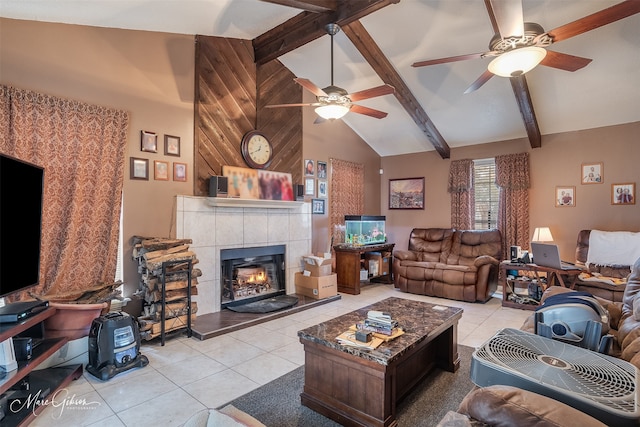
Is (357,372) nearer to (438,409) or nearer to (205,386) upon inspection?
(438,409)

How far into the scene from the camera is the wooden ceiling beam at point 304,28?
3.36 meters

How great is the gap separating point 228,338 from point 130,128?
2436 mm

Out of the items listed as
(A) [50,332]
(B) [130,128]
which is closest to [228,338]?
(A) [50,332]

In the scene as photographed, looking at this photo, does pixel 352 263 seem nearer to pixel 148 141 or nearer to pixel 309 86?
pixel 309 86

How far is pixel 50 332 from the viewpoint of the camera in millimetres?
2516

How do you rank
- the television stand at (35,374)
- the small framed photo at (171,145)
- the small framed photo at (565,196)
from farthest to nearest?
the small framed photo at (565,196) < the small framed photo at (171,145) < the television stand at (35,374)

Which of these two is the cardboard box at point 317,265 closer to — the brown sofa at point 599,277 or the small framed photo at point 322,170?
the small framed photo at point 322,170

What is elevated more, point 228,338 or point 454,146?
point 454,146

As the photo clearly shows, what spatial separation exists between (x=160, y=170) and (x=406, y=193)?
4.78 m

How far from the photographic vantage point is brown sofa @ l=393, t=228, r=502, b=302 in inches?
187

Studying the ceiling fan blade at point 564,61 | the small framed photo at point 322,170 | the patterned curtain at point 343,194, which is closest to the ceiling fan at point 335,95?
the ceiling fan blade at point 564,61

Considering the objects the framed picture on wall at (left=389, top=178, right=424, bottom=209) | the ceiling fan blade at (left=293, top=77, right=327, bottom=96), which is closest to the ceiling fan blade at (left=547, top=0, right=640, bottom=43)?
the ceiling fan blade at (left=293, top=77, right=327, bottom=96)

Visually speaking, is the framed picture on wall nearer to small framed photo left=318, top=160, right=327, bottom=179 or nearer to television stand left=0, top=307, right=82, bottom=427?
small framed photo left=318, top=160, right=327, bottom=179

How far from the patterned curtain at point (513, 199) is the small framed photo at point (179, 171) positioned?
502 cm
